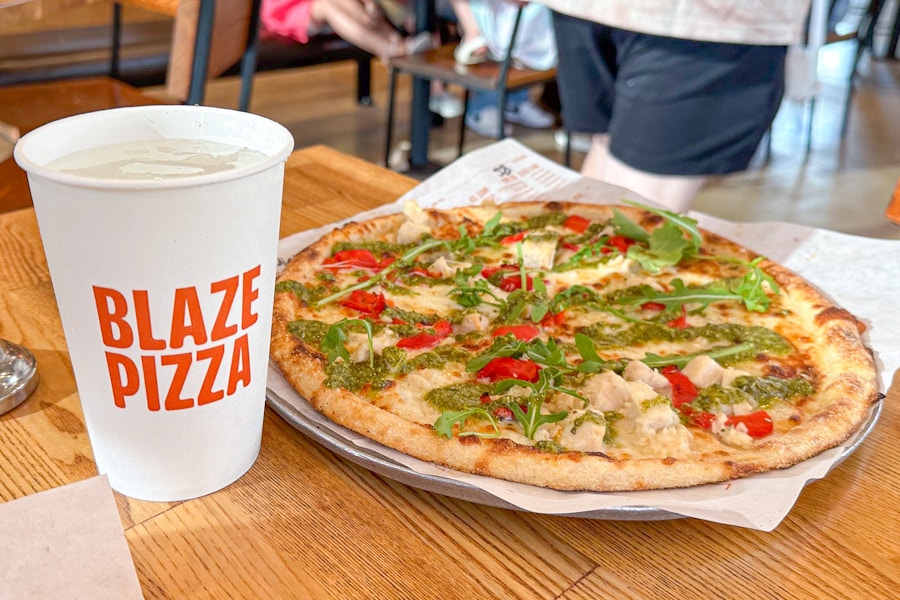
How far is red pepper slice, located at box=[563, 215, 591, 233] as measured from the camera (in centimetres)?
156

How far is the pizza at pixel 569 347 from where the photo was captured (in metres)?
0.90

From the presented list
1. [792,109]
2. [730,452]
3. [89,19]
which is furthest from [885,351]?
[792,109]

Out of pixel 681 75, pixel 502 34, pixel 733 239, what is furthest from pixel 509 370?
pixel 502 34

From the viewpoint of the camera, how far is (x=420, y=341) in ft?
3.78

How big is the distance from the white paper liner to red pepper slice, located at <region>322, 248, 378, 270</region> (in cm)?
8

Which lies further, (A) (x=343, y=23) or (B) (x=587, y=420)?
(A) (x=343, y=23)

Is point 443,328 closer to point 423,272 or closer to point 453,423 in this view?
point 423,272

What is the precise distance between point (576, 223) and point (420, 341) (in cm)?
54

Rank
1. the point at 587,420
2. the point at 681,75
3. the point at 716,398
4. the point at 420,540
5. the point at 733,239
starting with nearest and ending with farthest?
the point at 420,540, the point at 587,420, the point at 716,398, the point at 733,239, the point at 681,75

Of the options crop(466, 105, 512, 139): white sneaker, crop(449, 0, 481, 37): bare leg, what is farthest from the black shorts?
crop(466, 105, 512, 139): white sneaker

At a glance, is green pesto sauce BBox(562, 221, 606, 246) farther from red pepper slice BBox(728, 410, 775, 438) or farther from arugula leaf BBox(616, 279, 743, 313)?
red pepper slice BBox(728, 410, 775, 438)

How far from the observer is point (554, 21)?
2.40 metres

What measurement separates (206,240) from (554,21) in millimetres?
1931

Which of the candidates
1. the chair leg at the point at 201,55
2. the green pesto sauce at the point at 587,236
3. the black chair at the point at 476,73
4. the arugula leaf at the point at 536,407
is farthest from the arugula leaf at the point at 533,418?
the black chair at the point at 476,73
